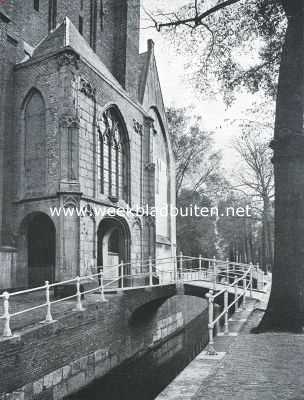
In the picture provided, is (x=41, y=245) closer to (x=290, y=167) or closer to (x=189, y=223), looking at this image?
(x=290, y=167)

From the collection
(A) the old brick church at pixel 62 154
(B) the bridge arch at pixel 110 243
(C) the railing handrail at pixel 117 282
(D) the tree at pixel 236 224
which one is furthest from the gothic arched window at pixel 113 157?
(D) the tree at pixel 236 224

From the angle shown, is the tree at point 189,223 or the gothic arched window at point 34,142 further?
the tree at point 189,223

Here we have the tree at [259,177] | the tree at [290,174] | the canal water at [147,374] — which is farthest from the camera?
the tree at [259,177]

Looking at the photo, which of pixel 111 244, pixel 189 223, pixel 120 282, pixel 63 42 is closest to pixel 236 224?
pixel 189 223

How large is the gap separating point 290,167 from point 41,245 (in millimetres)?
10649

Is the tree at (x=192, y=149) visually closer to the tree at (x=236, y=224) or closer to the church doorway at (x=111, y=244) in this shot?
the tree at (x=236, y=224)

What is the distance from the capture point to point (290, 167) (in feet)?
29.2

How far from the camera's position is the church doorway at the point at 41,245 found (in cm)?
1596

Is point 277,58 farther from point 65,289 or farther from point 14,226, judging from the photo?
point 14,226

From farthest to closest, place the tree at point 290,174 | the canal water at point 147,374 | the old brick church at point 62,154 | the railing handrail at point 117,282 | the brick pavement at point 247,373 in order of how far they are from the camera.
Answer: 1. the old brick church at point 62,154
2. the canal water at point 147,374
3. the tree at point 290,174
4. the railing handrail at point 117,282
5. the brick pavement at point 247,373

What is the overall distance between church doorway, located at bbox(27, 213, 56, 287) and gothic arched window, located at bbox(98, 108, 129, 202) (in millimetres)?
2514

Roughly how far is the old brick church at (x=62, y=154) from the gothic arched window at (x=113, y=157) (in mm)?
41

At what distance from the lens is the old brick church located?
13977 mm

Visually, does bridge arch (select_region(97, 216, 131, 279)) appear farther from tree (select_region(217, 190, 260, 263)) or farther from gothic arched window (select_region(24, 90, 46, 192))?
tree (select_region(217, 190, 260, 263))
